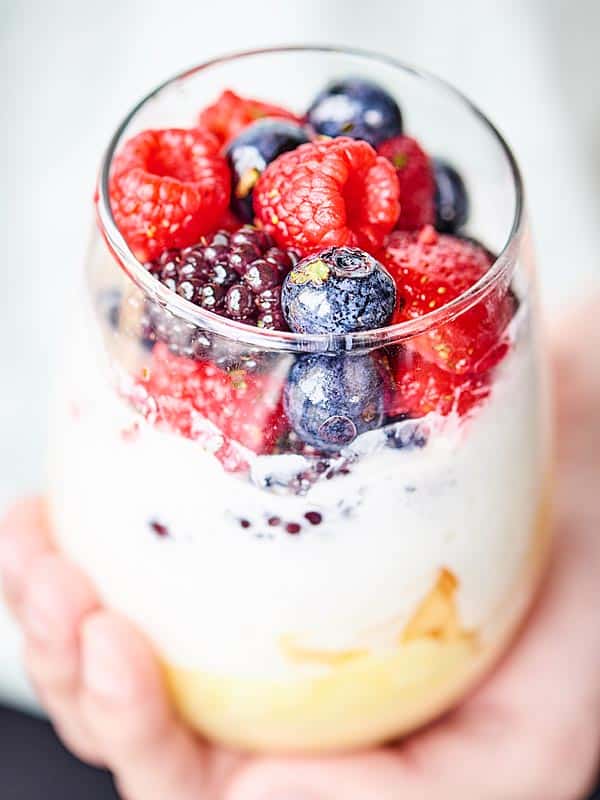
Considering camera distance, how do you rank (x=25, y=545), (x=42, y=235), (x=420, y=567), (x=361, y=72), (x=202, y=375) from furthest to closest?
1. (x=42, y=235)
2. (x=25, y=545)
3. (x=361, y=72)
4. (x=420, y=567)
5. (x=202, y=375)

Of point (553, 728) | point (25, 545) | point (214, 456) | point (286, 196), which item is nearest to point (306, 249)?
point (286, 196)

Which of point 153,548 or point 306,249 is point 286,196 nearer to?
point 306,249

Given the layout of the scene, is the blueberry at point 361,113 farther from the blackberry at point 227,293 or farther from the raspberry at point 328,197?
the blackberry at point 227,293

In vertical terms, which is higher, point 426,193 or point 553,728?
point 426,193

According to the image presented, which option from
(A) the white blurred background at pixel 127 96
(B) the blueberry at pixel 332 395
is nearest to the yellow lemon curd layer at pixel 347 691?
(B) the blueberry at pixel 332 395

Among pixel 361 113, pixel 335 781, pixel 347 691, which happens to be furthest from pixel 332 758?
pixel 361 113

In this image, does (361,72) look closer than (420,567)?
No

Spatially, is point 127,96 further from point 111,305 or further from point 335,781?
point 335,781
